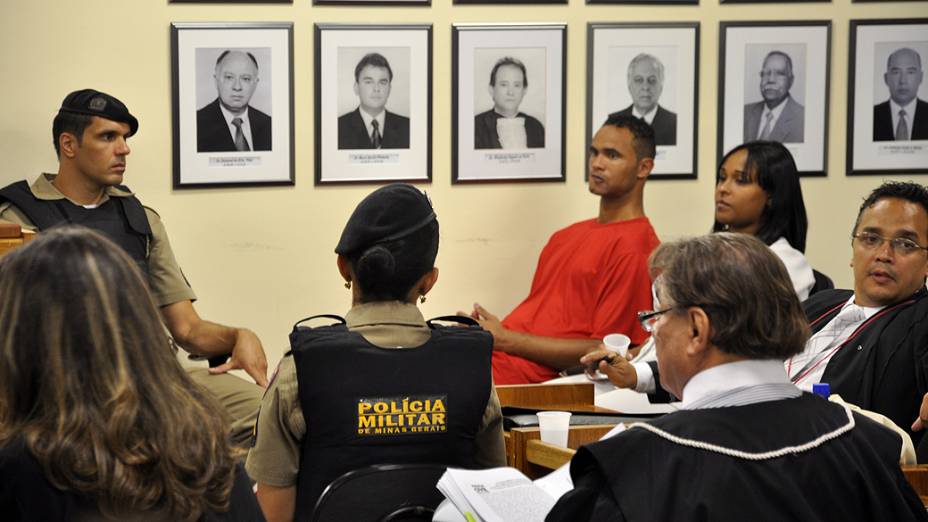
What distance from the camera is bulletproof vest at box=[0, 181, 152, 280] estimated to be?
14.5 ft

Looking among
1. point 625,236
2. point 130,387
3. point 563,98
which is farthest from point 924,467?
point 563,98

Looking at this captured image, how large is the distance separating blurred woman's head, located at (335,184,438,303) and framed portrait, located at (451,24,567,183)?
8.42 ft

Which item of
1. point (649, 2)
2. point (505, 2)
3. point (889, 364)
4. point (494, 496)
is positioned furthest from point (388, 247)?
point (649, 2)

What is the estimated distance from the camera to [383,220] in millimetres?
2562

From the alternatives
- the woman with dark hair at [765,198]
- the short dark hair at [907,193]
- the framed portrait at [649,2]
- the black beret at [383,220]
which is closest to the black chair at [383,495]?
the black beret at [383,220]

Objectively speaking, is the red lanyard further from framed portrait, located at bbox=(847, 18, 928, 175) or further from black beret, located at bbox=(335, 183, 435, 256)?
framed portrait, located at bbox=(847, 18, 928, 175)

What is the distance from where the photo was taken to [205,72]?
16.1ft

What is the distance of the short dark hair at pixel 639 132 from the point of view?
4895mm

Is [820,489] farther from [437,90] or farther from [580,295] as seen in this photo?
[437,90]

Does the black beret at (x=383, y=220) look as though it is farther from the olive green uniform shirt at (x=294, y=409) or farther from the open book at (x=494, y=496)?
the open book at (x=494, y=496)

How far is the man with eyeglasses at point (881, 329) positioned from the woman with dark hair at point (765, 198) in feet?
3.13

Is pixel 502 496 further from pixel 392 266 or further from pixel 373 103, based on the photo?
pixel 373 103

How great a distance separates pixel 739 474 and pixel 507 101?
353 centimetres

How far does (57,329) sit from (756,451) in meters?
1.10
